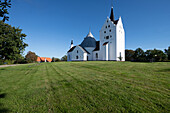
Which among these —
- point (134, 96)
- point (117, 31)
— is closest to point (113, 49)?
point (117, 31)

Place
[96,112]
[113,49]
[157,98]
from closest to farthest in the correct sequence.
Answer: [96,112], [157,98], [113,49]

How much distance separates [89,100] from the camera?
2.88 m

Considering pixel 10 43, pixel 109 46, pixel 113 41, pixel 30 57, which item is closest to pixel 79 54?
pixel 109 46

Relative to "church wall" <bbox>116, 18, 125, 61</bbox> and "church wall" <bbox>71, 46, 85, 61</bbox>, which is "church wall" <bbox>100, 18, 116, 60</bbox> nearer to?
"church wall" <bbox>116, 18, 125, 61</bbox>

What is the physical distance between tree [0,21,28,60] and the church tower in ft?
75.7

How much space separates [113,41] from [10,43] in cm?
2737

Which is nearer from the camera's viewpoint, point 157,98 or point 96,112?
point 96,112

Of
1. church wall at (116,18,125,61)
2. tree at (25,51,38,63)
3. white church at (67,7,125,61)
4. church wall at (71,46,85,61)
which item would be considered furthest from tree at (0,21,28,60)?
tree at (25,51,38,63)

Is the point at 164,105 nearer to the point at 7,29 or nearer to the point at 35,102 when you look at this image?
the point at 35,102

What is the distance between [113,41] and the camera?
97.6 ft

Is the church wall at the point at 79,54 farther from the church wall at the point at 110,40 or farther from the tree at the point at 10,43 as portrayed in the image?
the tree at the point at 10,43

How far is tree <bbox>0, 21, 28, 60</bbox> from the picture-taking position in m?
15.1

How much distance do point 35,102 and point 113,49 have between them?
29.4 metres

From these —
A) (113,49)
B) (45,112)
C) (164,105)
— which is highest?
(113,49)
